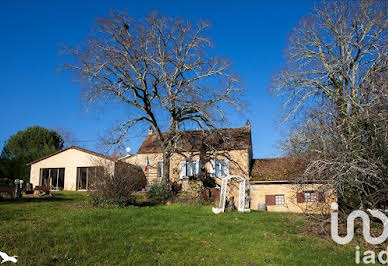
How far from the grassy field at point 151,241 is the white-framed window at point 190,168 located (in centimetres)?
1354

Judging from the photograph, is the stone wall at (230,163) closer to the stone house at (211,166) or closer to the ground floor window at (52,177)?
the stone house at (211,166)

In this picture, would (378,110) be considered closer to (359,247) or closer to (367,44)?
(359,247)

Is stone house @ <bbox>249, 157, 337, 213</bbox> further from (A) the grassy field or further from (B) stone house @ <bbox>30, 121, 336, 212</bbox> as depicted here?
A: (A) the grassy field

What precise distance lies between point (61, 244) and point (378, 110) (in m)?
11.4

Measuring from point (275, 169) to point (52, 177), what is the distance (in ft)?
68.0

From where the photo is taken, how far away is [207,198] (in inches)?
824

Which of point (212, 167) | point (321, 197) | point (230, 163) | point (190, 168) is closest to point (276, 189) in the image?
point (230, 163)

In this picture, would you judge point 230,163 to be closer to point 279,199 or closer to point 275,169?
point 275,169

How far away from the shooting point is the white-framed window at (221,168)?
85.6 ft

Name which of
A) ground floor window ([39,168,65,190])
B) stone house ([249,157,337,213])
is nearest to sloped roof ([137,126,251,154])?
stone house ([249,157,337,213])

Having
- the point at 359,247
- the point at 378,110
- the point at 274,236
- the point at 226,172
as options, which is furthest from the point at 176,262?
the point at 226,172

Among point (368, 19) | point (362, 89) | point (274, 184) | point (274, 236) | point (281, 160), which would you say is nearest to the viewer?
point (274, 236)

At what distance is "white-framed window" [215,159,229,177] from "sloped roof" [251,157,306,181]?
2.06 m

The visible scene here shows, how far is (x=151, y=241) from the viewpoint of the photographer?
9.51 m
